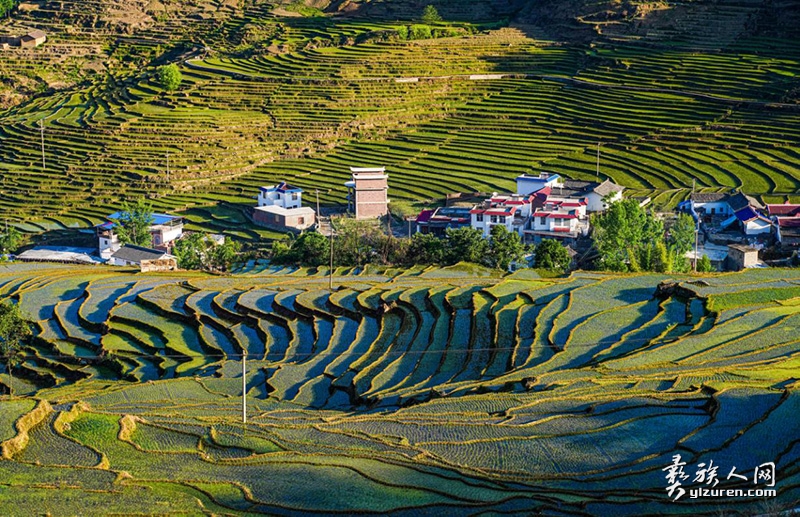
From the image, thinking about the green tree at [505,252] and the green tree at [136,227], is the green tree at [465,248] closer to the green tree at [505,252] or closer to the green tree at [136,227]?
the green tree at [505,252]

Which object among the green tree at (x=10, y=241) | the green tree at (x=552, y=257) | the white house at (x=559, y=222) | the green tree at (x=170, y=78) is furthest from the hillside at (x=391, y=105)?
the green tree at (x=552, y=257)

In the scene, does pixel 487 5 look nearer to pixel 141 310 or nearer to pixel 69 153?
pixel 69 153

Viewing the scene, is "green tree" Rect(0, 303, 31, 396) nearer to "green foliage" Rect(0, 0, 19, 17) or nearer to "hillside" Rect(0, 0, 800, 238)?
"hillside" Rect(0, 0, 800, 238)

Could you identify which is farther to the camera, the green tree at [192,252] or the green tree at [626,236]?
the green tree at [192,252]

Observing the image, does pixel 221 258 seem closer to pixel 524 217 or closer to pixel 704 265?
pixel 524 217

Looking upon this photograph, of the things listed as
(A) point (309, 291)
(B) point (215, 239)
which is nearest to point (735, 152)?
(B) point (215, 239)
